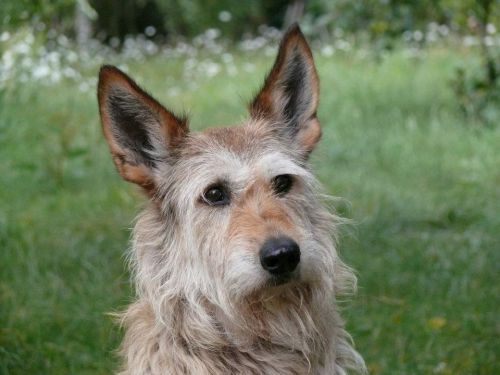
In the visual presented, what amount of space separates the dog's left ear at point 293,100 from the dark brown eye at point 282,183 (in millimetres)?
290

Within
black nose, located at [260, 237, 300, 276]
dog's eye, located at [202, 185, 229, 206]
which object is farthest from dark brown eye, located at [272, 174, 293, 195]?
black nose, located at [260, 237, 300, 276]

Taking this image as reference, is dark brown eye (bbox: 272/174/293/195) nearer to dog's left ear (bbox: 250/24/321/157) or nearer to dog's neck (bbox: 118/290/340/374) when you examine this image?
dog's left ear (bbox: 250/24/321/157)

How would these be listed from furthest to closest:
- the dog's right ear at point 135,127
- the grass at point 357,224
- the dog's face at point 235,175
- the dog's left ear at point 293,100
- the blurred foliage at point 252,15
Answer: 1. the blurred foliage at point 252,15
2. the grass at point 357,224
3. the dog's left ear at point 293,100
4. the dog's right ear at point 135,127
5. the dog's face at point 235,175

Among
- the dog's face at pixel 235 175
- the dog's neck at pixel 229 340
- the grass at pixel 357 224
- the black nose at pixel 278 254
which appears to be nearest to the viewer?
the black nose at pixel 278 254

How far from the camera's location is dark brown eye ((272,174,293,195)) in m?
3.87

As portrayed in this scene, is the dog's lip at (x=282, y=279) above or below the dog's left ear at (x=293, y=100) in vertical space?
below

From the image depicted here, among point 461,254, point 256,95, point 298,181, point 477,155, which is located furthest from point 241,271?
point 477,155

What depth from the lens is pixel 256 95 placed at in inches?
167

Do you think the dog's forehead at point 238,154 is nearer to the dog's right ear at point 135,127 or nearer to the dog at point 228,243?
the dog at point 228,243

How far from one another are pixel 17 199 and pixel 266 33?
11903mm

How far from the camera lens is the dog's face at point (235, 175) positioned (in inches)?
141

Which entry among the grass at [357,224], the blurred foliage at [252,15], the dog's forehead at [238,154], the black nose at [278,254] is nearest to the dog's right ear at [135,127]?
the dog's forehead at [238,154]

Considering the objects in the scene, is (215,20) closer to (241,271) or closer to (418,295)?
(418,295)

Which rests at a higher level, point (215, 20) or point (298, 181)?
point (215, 20)
